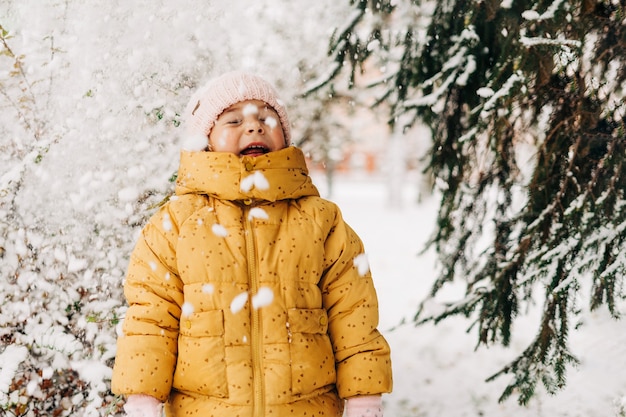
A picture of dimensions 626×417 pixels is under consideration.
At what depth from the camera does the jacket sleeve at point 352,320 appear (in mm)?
Answer: 2035

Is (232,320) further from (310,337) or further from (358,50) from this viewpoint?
(358,50)

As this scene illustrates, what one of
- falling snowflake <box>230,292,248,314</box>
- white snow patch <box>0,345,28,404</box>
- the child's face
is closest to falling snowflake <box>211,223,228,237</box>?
falling snowflake <box>230,292,248,314</box>

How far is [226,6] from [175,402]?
214 centimetres

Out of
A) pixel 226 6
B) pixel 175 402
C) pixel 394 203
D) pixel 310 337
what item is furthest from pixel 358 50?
pixel 394 203

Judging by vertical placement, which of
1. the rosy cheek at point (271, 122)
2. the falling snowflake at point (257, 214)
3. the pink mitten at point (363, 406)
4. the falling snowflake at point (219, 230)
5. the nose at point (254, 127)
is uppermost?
the rosy cheek at point (271, 122)

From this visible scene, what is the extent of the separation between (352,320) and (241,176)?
2.23 ft

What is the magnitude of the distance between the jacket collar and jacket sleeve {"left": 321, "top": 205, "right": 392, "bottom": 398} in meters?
0.27

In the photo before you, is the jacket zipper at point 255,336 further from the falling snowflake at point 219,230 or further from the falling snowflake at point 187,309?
the falling snowflake at point 187,309

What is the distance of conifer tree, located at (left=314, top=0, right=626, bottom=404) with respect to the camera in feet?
8.97

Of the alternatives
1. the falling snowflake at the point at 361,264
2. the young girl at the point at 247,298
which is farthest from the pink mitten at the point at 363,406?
the falling snowflake at the point at 361,264

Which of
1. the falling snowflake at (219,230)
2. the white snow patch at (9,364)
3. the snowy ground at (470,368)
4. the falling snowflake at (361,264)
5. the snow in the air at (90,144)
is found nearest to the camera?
the falling snowflake at (219,230)

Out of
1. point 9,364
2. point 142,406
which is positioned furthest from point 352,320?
point 9,364

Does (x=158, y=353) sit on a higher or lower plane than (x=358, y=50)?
lower

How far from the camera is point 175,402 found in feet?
6.63
